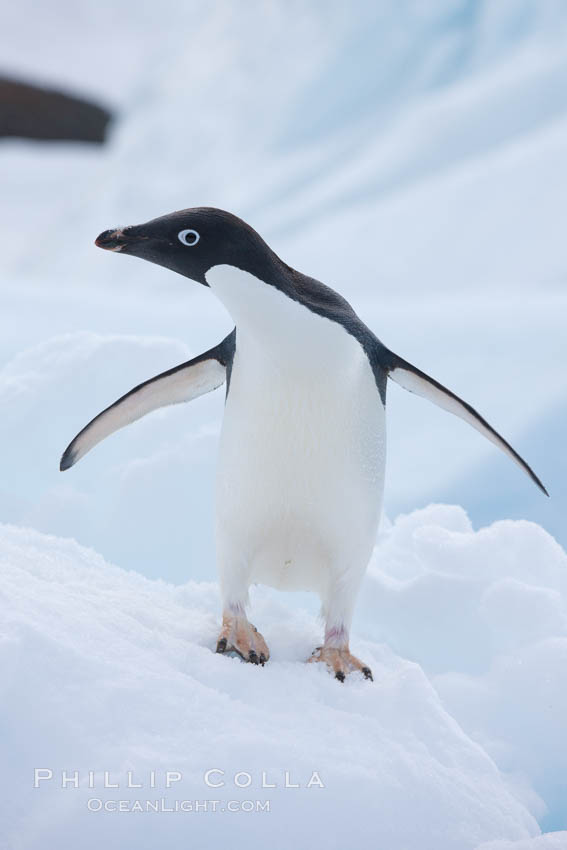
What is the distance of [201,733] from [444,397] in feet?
2.24

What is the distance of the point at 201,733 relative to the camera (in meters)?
0.93

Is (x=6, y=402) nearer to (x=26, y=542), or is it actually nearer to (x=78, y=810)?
(x=26, y=542)

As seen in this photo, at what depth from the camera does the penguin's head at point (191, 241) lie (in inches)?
43.8

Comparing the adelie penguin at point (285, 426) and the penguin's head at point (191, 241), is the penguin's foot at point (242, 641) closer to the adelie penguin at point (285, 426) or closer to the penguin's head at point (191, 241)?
the adelie penguin at point (285, 426)

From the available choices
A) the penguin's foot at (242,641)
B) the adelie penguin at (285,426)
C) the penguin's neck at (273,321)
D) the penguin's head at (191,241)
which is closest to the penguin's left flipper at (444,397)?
the adelie penguin at (285,426)

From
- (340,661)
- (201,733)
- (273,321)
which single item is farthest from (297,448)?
(201,733)

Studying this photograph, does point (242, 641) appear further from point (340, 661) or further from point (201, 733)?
point (201, 733)

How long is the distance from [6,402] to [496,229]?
10.4 feet

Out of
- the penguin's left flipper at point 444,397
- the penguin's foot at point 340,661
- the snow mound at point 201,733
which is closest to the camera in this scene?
the snow mound at point 201,733

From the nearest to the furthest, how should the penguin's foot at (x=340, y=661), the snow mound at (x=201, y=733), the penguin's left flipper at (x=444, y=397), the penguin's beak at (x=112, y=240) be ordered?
the snow mound at (x=201, y=733), the penguin's beak at (x=112, y=240), the penguin's foot at (x=340, y=661), the penguin's left flipper at (x=444, y=397)

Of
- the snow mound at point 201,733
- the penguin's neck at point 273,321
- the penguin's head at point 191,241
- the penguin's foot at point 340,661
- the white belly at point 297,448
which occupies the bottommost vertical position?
the snow mound at point 201,733

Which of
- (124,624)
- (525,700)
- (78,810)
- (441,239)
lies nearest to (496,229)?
(441,239)

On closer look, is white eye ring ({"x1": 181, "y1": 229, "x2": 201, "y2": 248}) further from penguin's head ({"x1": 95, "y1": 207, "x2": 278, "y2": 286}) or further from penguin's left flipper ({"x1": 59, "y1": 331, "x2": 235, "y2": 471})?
penguin's left flipper ({"x1": 59, "y1": 331, "x2": 235, "y2": 471})

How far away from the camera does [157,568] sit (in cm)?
193
